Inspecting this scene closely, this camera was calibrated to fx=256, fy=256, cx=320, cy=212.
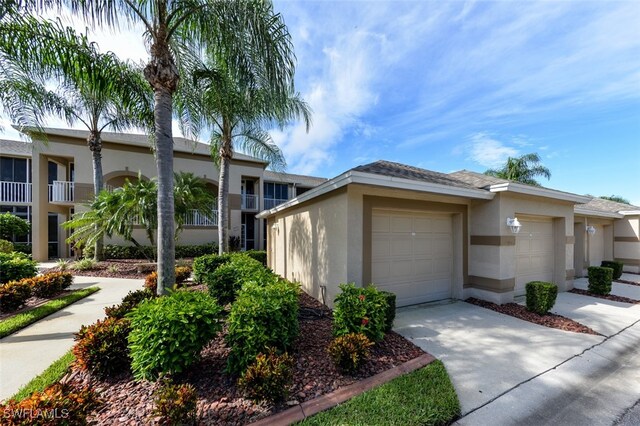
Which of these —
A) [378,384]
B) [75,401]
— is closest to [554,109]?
[378,384]

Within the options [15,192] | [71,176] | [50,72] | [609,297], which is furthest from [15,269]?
[609,297]

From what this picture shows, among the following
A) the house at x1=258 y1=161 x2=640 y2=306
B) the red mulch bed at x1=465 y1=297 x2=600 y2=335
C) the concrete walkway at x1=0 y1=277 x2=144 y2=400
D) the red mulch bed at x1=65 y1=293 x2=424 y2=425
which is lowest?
the red mulch bed at x1=465 y1=297 x2=600 y2=335

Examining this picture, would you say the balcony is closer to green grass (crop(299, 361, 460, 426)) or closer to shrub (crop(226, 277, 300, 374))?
shrub (crop(226, 277, 300, 374))

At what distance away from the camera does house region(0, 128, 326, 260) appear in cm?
1438

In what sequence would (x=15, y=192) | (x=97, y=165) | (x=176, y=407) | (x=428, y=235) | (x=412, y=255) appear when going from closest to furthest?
1. (x=176, y=407)
2. (x=412, y=255)
3. (x=428, y=235)
4. (x=97, y=165)
5. (x=15, y=192)

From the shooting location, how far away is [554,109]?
910cm

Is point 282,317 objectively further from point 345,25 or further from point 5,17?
point 5,17

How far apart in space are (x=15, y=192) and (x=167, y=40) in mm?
18231

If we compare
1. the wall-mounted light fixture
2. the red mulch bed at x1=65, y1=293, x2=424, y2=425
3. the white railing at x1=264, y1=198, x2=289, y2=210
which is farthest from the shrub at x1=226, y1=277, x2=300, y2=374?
the white railing at x1=264, y1=198, x2=289, y2=210

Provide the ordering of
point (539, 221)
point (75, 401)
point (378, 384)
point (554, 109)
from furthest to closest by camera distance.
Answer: point (554, 109)
point (539, 221)
point (378, 384)
point (75, 401)

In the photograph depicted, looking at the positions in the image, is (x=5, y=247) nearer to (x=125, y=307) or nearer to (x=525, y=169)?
(x=125, y=307)

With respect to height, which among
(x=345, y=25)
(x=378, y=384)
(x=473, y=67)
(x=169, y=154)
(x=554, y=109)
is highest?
(x=345, y=25)

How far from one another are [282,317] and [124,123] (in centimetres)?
1266

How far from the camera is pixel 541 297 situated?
612 centimetres
